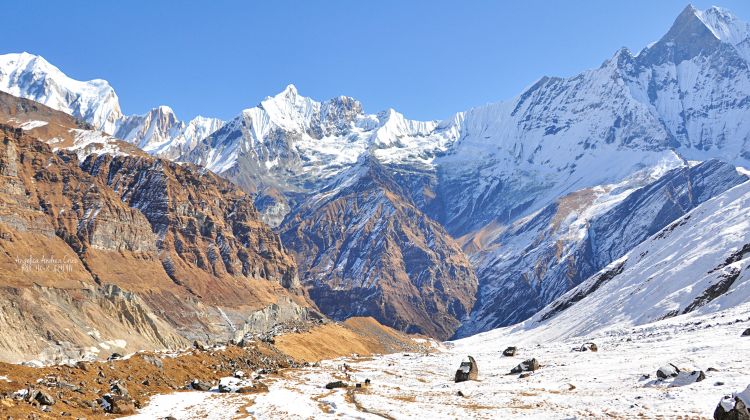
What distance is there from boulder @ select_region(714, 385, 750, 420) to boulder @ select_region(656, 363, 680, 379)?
15.1m

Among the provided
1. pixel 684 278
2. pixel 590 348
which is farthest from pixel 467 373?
pixel 684 278

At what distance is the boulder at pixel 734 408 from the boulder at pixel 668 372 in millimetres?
15120

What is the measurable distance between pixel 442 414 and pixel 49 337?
5294 inches

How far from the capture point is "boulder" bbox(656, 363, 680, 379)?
49688 mm

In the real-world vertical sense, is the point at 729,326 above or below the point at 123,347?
below

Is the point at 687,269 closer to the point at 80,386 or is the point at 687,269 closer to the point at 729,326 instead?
the point at 729,326

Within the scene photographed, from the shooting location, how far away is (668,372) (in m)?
49.9

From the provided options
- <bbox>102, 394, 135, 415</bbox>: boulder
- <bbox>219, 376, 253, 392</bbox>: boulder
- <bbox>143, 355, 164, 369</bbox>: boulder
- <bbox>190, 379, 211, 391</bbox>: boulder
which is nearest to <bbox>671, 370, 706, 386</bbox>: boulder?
<bbox>219, 376, 253, 392</bbox>: boulder

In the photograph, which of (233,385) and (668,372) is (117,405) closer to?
(233,385)

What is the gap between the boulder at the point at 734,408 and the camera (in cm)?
3375

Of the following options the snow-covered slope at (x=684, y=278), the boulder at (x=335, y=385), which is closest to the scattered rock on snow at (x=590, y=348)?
the snow-covered slope at (x=684, y=278)

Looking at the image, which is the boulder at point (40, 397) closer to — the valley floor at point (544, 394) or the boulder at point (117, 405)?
the boulder at point (117, 405)

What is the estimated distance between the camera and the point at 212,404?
168ft

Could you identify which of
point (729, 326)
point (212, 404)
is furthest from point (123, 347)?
point (729, 326)
